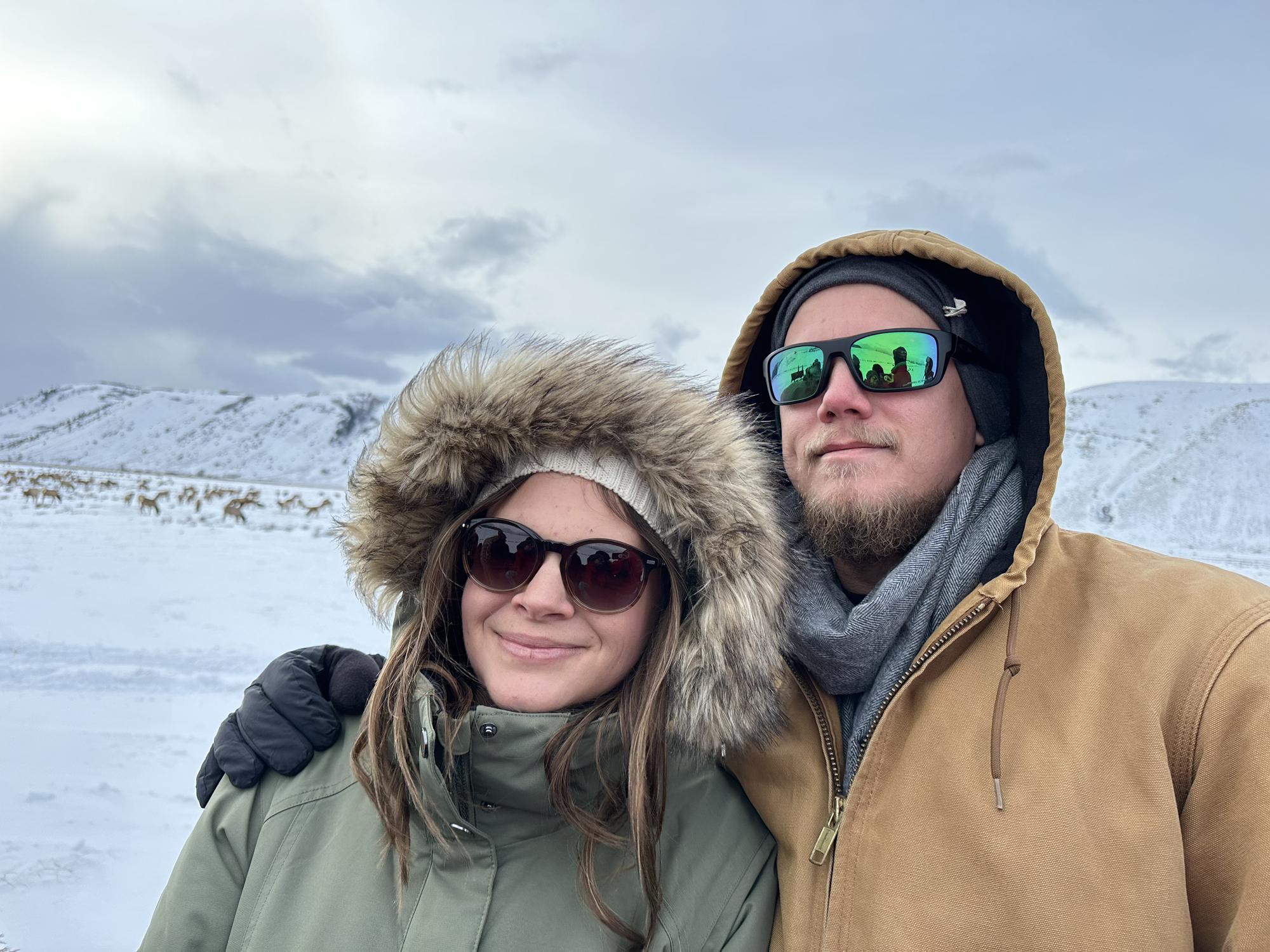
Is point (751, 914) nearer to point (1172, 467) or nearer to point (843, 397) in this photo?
point (843, 397)

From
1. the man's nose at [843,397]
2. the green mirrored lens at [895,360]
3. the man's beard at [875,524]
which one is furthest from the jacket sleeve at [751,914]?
the green mirrored lens at [895,360]

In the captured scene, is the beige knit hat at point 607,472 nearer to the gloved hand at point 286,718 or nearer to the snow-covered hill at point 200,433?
the gloved hand at point 286,718

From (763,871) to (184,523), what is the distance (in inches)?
523

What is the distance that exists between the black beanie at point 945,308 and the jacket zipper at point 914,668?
67 cm

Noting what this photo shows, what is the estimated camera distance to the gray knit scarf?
5.21 ft

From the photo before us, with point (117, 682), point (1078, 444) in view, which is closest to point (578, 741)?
point (117, 682)

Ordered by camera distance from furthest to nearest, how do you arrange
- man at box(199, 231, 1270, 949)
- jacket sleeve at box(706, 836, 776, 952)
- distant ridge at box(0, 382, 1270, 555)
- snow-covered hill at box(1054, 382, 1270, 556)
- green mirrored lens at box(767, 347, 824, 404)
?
distant ridge at box(0, 382, 1270, 555) < snow-covered hill at box(1054, 382, 1270, 556) < green mirrored lens at box(767, 347, 824, 404) < jacket sleeve at box(706, 836, 776, 952) < man at box(199, 231, 1270, 949)

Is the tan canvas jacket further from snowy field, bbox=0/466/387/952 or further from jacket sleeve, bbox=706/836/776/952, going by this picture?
snowy field, bbox=0/466/387/952

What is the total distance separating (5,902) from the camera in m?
2.46

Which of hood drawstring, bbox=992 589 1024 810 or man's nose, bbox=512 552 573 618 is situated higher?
man's nose, bbox=512 552 573 618

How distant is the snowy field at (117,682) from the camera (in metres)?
2.62

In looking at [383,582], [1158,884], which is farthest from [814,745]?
[383,582]

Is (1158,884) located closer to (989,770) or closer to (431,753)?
(989,770)

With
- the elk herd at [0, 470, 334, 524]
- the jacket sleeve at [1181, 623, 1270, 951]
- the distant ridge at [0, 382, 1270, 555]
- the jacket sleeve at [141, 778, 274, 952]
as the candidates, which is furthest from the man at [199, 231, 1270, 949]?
the elk herd at [0, 470, 334, 524]
